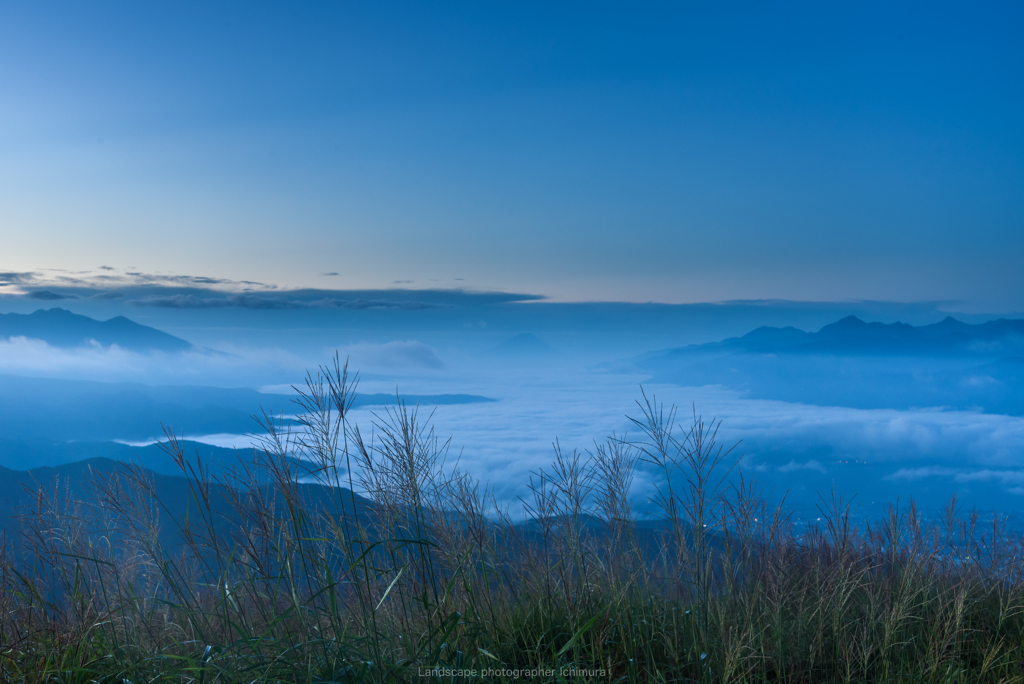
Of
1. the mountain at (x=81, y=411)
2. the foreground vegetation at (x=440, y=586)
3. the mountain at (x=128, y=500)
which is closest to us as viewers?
the foreground vegetation at (x=440, y=586)

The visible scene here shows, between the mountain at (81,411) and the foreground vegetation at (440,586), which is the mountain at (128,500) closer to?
the foreground vegetation at (440,586)

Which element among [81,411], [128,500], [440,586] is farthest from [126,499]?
[81,411]

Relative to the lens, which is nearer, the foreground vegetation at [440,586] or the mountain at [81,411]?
the foreground vegetation at [440,586]

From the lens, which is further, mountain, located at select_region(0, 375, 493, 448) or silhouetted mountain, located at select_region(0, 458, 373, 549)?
mountain, located at select_region(0, 375, 493, 448)

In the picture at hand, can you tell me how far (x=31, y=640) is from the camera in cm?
259

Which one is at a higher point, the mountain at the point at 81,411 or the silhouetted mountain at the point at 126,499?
the silhouetted mountain at the point at 126,499

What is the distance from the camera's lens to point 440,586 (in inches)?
106

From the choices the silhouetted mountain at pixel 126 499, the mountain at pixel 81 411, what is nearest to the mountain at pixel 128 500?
the silhouetted mountain at pixel 126 499

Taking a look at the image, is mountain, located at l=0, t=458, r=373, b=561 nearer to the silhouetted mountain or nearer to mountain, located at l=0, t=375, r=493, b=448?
the silhouetted mountain

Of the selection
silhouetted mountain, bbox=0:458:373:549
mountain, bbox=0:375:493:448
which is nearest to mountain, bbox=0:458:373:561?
silhouetted mountain, bbox=0:458:373:549

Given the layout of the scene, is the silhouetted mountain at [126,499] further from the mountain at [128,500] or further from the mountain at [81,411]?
the mountain at [81,411]

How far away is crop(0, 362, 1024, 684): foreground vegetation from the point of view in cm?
229

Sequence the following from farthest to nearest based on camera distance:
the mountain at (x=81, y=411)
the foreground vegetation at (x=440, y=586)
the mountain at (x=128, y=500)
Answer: the mountain at (x=81, y=411)
the mountain at (x=128, y=500)
the foreground vegetation at (x=440, y=586)

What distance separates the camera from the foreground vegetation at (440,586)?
7.50 feet
